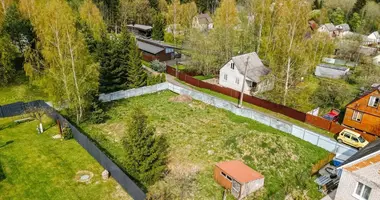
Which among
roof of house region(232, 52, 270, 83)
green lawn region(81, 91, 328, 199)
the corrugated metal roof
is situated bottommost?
green lawn region(81, 91, 328, 199)

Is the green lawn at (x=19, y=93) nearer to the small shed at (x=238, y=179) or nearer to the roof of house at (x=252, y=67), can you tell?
the small shed at (x=238, y=179)

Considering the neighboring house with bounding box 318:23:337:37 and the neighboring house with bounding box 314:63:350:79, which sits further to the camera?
the neighboring house with bounding box 318:23:337:37

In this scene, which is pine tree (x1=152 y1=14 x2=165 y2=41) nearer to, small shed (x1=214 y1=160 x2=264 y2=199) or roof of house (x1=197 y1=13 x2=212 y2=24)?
roof of house (x1=197 y1=13 x2=212 y2=24)

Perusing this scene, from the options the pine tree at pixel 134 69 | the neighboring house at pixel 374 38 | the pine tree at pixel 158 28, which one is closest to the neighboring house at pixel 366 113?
the pine tree at pixel 134 69

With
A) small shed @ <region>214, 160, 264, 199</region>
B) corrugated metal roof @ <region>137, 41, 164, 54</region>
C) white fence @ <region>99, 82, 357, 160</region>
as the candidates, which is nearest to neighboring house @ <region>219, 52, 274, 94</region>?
white fence @ <region>99, 82, 357, 160</region>

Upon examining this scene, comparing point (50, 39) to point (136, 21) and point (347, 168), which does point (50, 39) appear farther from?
point (136, 21)

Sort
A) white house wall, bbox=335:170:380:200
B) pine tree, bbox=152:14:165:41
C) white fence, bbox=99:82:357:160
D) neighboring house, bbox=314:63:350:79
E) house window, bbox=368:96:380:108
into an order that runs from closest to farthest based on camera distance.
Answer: white house wall, bbox=335:170:380:200, white fence, bbox=99:82:357:160, house window, bbox=368:96:380:108, neighboring house, bbox=314:63:350:79, pine tree, bbox=152:14:165:41

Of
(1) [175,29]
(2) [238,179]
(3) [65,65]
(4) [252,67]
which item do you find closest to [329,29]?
(1) [175,29]
